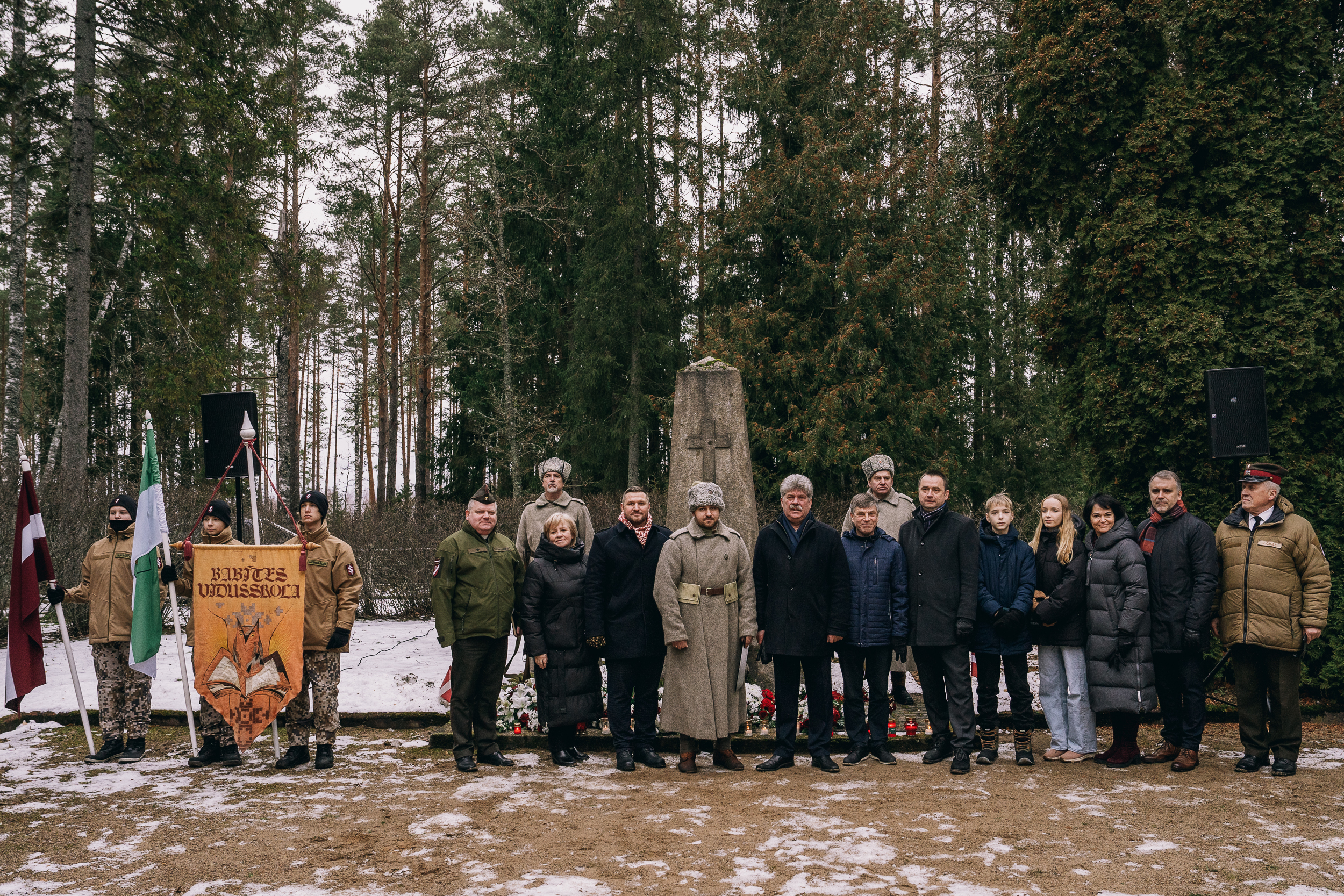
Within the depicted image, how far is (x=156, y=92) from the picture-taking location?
12180mm

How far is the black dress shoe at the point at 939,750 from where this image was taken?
630cm

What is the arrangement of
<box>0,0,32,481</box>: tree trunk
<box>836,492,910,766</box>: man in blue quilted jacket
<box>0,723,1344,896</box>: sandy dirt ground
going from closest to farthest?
<box>0,723,1344,896</box>: sandy dirt ground, <box>836,492,910,766</box>: man in blue quilted jacket, <box>0,0,32,481</box>: tree trunk

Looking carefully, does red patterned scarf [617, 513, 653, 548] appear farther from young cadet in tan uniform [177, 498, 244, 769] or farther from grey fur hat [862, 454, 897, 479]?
young cadet in tan uniform [177, 498, 244, 769]

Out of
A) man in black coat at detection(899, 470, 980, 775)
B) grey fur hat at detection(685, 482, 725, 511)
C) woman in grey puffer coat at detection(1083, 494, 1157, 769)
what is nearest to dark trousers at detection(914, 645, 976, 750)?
man in black coat at detection(899, 470, 980, 775)

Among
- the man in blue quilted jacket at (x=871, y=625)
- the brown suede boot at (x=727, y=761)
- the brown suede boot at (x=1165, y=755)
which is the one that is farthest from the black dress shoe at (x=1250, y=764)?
the brown suede boot at (x=727, y=761)

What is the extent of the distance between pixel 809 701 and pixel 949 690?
95 centimetres

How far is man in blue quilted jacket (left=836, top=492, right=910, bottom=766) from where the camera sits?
6.32 meters

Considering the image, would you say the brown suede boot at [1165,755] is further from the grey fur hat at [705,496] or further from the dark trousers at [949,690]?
the grey fur hat at [705,496]

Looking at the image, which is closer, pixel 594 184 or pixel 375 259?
pixel 594 184

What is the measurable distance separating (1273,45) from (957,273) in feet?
39.3

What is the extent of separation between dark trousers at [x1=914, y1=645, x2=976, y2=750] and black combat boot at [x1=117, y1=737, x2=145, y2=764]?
17.7ft

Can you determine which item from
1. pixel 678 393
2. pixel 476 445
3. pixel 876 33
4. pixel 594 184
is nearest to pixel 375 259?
pixel 476 445

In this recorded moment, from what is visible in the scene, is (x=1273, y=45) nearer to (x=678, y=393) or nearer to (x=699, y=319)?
(x=678, y=393)

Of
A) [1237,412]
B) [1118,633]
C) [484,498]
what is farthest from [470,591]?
[1237,412]
